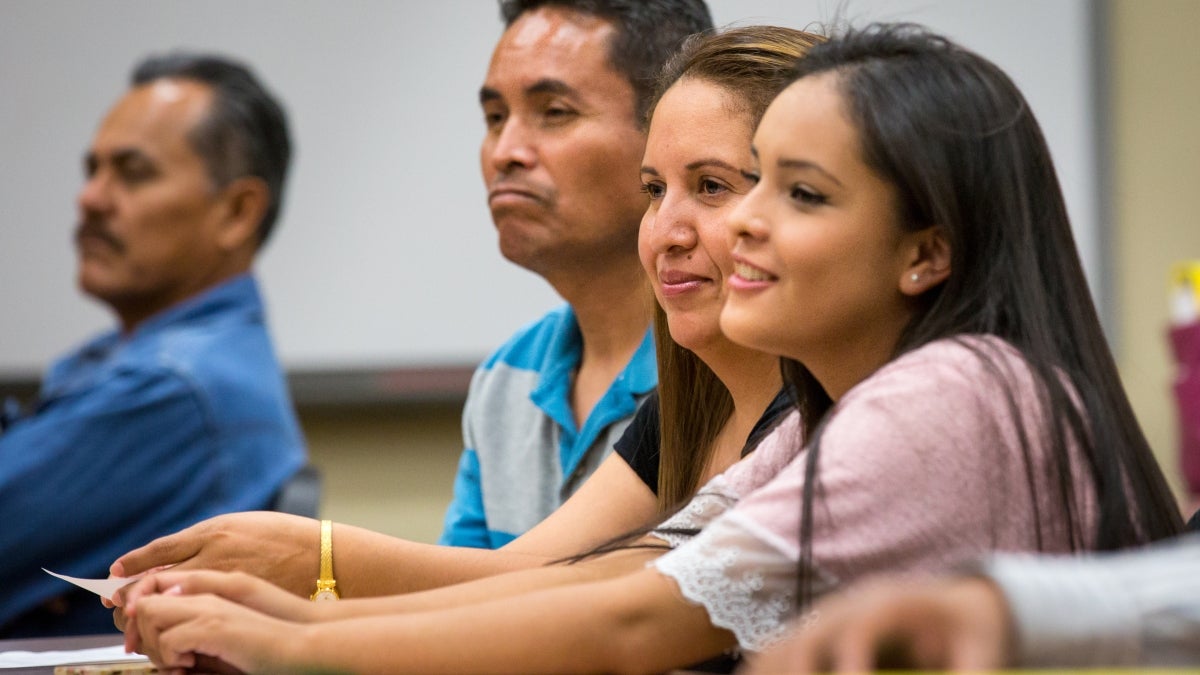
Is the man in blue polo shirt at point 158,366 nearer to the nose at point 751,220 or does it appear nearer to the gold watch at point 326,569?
the gold watch at point 326,569

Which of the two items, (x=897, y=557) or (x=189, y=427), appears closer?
(x=897, y=557)

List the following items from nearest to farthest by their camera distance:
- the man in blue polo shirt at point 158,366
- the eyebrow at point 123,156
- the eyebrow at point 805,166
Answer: the eyebrow at point 805,166
the man in blue polo shirt at point 158,366
the eyebrow at point 123,156

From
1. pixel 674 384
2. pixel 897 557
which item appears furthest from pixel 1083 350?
pixel 674 384

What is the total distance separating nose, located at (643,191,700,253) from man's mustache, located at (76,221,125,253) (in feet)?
5.75

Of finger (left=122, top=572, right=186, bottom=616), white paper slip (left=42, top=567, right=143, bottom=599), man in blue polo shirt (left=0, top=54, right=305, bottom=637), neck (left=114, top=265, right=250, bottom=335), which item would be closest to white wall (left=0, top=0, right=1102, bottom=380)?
man in blue polo shirt (left=0, top=54, right=305, bottom=637)

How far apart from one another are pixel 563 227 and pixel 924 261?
3.04 feet

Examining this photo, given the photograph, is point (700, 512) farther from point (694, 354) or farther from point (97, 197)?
point (97, 197)

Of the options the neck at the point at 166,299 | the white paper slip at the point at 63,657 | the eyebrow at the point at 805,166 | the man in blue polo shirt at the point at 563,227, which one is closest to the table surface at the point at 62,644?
the white paper slip at the point at 63,657

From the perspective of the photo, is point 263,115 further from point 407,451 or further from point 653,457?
point 653,457

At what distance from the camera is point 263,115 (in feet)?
9.90

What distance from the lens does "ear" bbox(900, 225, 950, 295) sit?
3.53ft

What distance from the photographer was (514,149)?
200 centimetres

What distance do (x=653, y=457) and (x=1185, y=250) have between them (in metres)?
2.03

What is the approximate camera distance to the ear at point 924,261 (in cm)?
108
